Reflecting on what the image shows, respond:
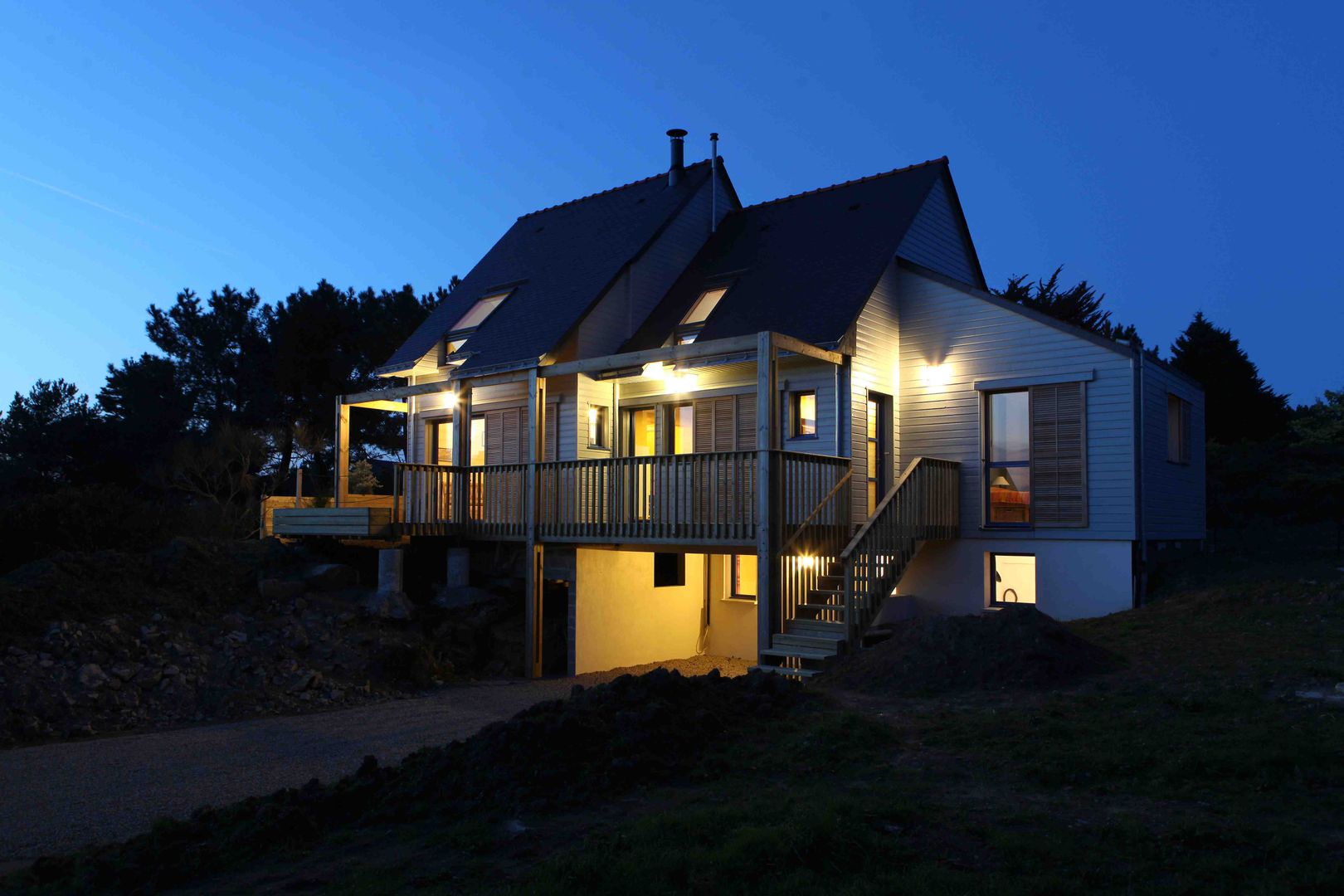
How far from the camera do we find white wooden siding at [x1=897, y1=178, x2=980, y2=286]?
57.6 feet

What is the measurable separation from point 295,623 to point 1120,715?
1112cm

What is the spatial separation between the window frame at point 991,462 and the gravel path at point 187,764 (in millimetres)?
6963

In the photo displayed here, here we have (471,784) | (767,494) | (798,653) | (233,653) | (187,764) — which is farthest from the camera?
(233,653)

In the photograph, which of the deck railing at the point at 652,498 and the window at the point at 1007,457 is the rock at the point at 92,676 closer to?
the deck railing at the point at 652,498

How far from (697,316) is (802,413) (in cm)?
292

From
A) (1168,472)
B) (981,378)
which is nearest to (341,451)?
(981,378)

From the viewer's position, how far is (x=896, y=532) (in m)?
13.7

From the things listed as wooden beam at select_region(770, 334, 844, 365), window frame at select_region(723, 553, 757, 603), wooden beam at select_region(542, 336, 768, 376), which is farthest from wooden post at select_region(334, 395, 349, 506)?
wooden beam at select_region(770, 334, 844, 365)

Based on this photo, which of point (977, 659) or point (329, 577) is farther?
point (329, 577)

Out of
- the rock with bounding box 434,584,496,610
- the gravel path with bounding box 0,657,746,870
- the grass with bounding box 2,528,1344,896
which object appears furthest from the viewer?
the rock with bounding box 434,584,496,610

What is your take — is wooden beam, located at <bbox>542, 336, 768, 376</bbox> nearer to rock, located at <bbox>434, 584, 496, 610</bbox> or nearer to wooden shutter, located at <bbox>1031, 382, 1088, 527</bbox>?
rock, located at <bbox>434, 584, 496, 610</bbox>

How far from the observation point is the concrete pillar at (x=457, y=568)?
17516mm

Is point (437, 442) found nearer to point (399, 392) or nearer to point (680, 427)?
point (399, 392)

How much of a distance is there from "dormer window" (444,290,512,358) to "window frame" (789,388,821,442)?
6999mm
